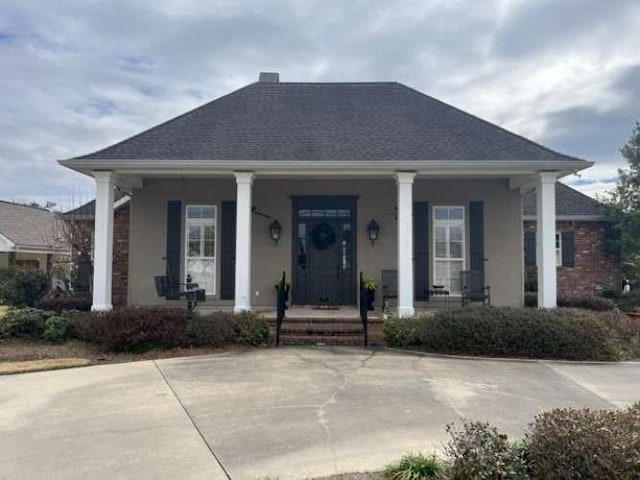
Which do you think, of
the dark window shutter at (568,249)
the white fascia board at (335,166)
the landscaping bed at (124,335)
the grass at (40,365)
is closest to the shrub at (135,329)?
the landscaping bed at (124,335)

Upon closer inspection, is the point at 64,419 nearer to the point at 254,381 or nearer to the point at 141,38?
the point at 254,381

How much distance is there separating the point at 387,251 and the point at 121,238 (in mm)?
7202

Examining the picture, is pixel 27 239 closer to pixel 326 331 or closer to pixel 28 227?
pixel 28 227

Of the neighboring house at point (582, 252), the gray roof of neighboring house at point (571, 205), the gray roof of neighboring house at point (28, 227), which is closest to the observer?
the neighboring house at point (582, 252)

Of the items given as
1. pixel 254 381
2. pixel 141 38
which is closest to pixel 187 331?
pixel 254 381

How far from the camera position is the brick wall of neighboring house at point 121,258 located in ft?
40.8

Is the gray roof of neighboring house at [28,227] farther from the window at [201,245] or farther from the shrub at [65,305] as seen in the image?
the window at [201,245]

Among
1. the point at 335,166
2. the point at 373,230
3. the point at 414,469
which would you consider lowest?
the point at 414,469

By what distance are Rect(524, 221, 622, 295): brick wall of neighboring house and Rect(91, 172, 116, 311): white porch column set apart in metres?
12.8

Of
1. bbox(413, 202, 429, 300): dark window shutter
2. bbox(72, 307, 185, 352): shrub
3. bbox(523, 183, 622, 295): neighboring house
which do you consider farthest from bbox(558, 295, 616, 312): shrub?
bbox(72, 307, 185, 352): shrub

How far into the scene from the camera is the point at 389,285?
11539 millimetres

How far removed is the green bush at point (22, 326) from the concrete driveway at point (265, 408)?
2611 mm

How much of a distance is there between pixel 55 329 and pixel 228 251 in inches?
163

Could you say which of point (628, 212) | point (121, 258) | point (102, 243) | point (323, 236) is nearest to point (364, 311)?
point (323, 236)
